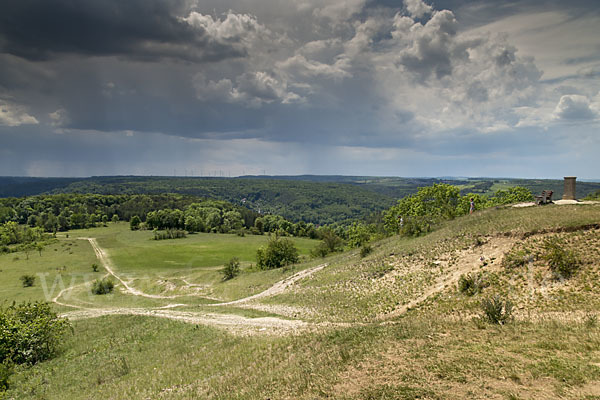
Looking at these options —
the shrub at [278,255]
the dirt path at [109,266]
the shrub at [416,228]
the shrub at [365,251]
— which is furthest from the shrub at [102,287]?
the shrub at [416,228]

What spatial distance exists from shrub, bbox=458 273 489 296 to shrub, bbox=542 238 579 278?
3852 millimetres

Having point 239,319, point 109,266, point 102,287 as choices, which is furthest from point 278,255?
point 109,266

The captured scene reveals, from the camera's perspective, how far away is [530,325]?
42.2 feet

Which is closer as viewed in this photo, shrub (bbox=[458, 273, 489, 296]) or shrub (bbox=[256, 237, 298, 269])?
shrub (bbox=[458, 273, 489, 296])

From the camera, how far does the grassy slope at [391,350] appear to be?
30.3ft

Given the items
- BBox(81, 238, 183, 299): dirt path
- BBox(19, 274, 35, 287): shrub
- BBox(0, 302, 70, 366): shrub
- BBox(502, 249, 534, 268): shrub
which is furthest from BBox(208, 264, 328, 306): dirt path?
BBox(19, 274, 35, 287): shrub

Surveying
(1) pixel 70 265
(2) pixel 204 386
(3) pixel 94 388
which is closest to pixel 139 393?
(2) pixel 204 386

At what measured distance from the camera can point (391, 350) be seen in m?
12.1

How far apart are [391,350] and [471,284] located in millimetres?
11580

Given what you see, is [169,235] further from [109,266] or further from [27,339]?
[27,339]

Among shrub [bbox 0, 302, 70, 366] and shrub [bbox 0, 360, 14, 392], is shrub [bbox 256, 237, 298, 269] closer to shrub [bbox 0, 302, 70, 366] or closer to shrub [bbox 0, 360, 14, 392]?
shrub [bbox 0, 302, 70, 366]

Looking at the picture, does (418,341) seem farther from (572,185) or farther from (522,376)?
(572,185)

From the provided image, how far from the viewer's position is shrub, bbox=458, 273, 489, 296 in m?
20.1

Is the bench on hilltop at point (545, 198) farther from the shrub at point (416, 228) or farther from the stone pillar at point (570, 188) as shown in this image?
the shrub at point (416, 228)
